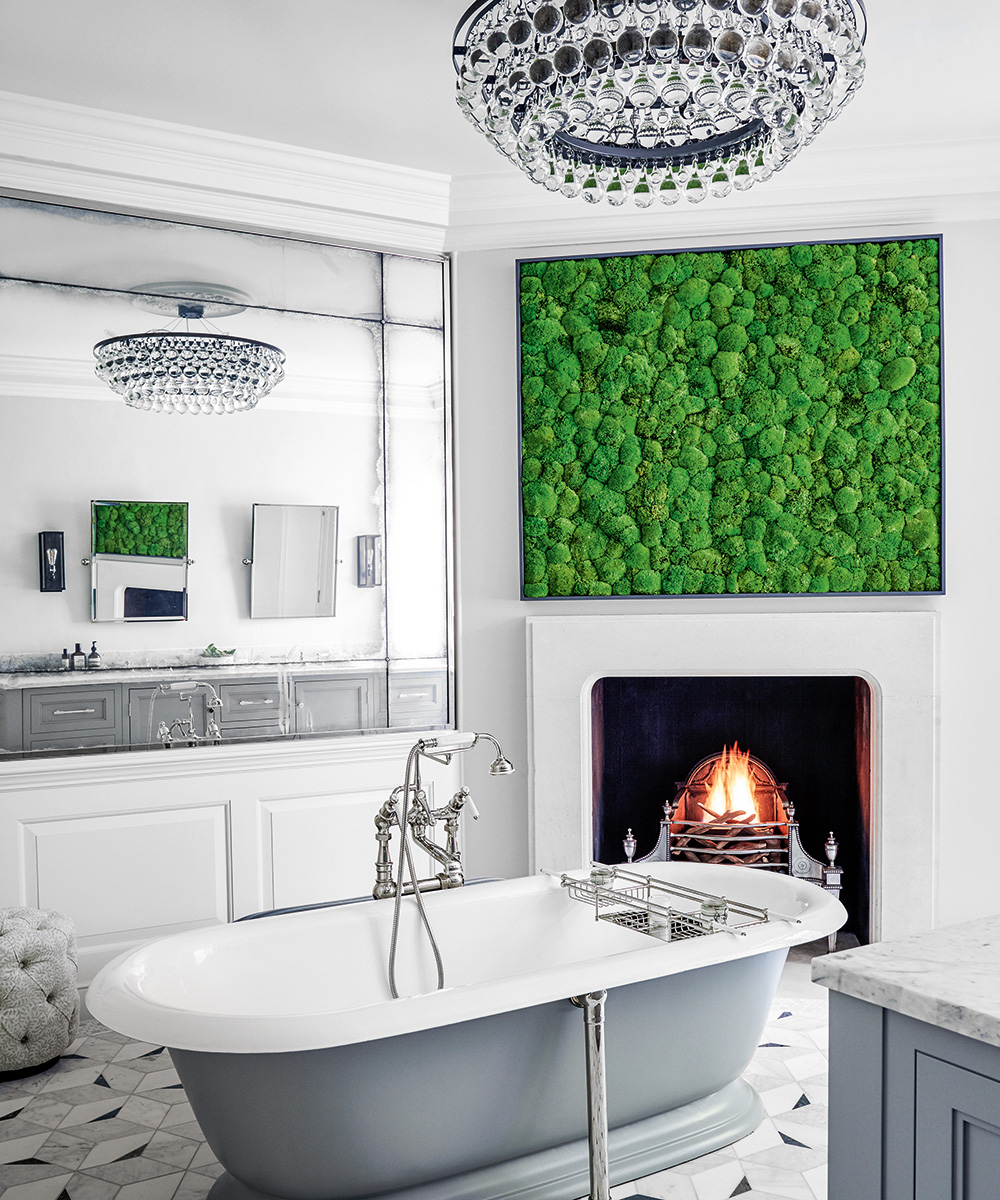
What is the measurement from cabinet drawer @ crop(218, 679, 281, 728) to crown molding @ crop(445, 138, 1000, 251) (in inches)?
67.8

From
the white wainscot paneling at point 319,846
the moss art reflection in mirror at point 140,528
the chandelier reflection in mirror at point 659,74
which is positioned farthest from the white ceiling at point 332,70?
the white wainscot paneling at point 319,846

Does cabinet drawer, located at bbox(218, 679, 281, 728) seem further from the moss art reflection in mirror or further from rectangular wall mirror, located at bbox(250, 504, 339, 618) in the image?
the moss art reflection in mirror

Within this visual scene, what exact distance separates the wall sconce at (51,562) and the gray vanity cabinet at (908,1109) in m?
2.76

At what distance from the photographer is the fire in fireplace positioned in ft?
12.5

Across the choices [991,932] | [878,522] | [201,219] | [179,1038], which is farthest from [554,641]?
[991,932]

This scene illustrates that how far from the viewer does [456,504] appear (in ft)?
12.4

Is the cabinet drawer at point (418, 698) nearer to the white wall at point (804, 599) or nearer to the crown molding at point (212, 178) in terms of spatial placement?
the white wall at point (804, 599)

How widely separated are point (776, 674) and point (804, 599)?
280mm

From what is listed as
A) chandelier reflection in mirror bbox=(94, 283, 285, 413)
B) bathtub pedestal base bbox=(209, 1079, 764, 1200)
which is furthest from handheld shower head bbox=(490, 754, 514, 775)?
chandelier reflection in mirror bbox=(94, 283, 285, 413)

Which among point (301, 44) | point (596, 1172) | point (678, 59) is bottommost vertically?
point (596, 1172)

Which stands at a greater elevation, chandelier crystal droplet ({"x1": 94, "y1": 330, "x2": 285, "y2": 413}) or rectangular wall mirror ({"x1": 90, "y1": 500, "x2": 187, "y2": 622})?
chandelier crystal droplet ({"x1": 94, "y1": 330, "x2": 285, "y2": 413})

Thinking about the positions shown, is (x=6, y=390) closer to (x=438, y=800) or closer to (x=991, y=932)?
(x=438, y=800)

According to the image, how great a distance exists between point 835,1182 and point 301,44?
286 centimetres

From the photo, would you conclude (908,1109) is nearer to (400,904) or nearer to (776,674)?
(400,904)
